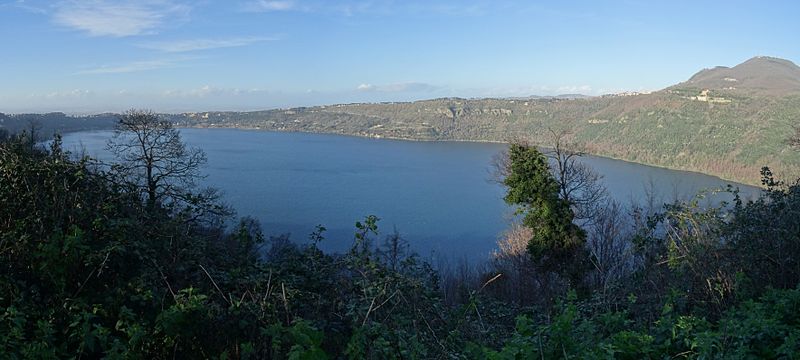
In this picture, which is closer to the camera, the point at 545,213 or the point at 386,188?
the point at 545,213

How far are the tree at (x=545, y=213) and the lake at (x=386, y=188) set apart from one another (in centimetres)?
305

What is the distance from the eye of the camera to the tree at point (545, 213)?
13844 mm

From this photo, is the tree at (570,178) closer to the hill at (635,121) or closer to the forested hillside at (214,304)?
the forested hillside at (214,304)

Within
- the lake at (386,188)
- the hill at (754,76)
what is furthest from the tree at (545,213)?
the hill at (754,76)

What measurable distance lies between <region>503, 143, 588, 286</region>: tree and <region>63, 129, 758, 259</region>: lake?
10.0 feet

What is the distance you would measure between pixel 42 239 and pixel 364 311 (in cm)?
179

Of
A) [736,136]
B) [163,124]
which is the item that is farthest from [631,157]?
[163,124]

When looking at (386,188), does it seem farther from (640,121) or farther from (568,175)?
(640,121)

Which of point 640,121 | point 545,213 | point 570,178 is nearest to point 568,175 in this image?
point 570,178

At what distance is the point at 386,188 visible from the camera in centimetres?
4634

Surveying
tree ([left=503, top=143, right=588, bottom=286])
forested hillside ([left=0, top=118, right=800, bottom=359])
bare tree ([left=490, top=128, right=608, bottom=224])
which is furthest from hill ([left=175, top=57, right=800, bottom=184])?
forested hillside ([left=0, top=118, right=800, bottom=359])

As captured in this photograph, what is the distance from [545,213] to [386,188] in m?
33.0

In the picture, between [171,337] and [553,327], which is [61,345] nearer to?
[171,337]

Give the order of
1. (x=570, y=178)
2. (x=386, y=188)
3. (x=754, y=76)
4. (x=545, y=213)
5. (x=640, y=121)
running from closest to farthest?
(x=545, y=213)
(x=570, y=178)
(x=386, y=188)
(x=640, y=121)
(x=754, y=76)
